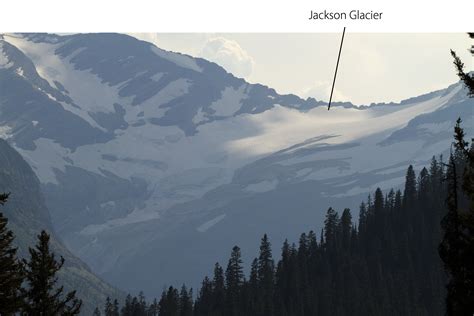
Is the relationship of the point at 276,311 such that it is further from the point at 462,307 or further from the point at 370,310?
the point at 462,307

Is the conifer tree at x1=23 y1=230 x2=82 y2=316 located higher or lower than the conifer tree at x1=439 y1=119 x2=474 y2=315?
higher

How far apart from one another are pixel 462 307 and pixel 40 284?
2834cm

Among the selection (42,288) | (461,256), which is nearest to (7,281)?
(42,288)

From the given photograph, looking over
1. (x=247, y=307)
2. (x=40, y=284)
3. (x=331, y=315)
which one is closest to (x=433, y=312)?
(x=331, y=315)

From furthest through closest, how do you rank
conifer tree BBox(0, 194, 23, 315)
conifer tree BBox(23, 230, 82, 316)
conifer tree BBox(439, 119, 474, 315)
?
1. conifer tree BBox(23, 230, 82, 316)
2. conifer tree BBox(0, 194, 23, 315)
3. conifer tree BBox(439, 119, 474, 315)

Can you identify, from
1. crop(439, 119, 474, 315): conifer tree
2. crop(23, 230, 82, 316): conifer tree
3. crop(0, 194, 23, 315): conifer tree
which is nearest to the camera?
crop(439, 119, 474, 315): conifer tree

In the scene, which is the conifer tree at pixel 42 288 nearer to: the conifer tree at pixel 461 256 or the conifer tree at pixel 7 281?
the conifer tree at pixel 7 281

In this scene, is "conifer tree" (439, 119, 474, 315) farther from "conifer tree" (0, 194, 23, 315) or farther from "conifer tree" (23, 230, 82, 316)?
"conifer tree" (23, 230, 82, 316)

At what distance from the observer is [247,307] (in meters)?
199

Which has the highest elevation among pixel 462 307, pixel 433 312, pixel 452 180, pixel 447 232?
pixel 433 312

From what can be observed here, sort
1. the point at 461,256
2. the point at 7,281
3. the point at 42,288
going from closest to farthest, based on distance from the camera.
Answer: the point at 461,256 < the point at 7,281 < the point at 42,288

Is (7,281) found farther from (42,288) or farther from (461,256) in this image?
(461,256)

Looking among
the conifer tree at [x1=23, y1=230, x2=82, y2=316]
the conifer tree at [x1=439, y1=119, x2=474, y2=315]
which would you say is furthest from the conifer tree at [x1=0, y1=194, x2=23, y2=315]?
the conifer tree at [x1=439, y1=119, x2=474, y2=315]

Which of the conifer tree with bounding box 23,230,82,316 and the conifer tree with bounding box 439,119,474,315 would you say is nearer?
the conifer tree with bounding box 439,119,474,315
